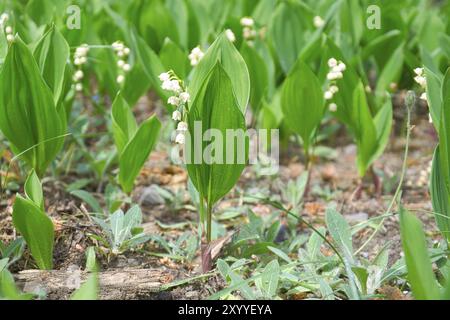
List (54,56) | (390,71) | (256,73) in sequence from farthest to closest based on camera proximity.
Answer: (390,71)
(256,73)
(54,56)

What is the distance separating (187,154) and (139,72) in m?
1.18

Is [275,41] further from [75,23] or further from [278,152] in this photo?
[75,23]

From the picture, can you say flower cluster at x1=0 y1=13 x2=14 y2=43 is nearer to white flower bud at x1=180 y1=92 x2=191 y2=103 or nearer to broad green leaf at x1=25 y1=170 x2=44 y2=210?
broad green leaf at x1=25 y1=170 x2=44 y2=210

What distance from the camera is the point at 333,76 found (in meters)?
2.79

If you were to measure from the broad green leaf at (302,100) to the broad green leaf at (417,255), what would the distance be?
1.17 meters

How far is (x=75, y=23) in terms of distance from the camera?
2979 millimetres

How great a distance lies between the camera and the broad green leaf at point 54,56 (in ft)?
8.27

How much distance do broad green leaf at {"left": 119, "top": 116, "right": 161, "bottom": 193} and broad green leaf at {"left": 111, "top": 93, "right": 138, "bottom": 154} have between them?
0.06 metres

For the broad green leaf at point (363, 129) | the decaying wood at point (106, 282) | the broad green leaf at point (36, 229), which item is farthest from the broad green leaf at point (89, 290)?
the broad green leaf at point (363, 129)

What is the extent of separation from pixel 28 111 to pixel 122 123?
420 mm

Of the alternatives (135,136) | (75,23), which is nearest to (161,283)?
(135,136)

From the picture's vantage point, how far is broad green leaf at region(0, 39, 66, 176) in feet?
7.59

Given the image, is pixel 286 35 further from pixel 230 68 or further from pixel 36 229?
pixel 36 229

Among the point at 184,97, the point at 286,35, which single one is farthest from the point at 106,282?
the point at 286,35
